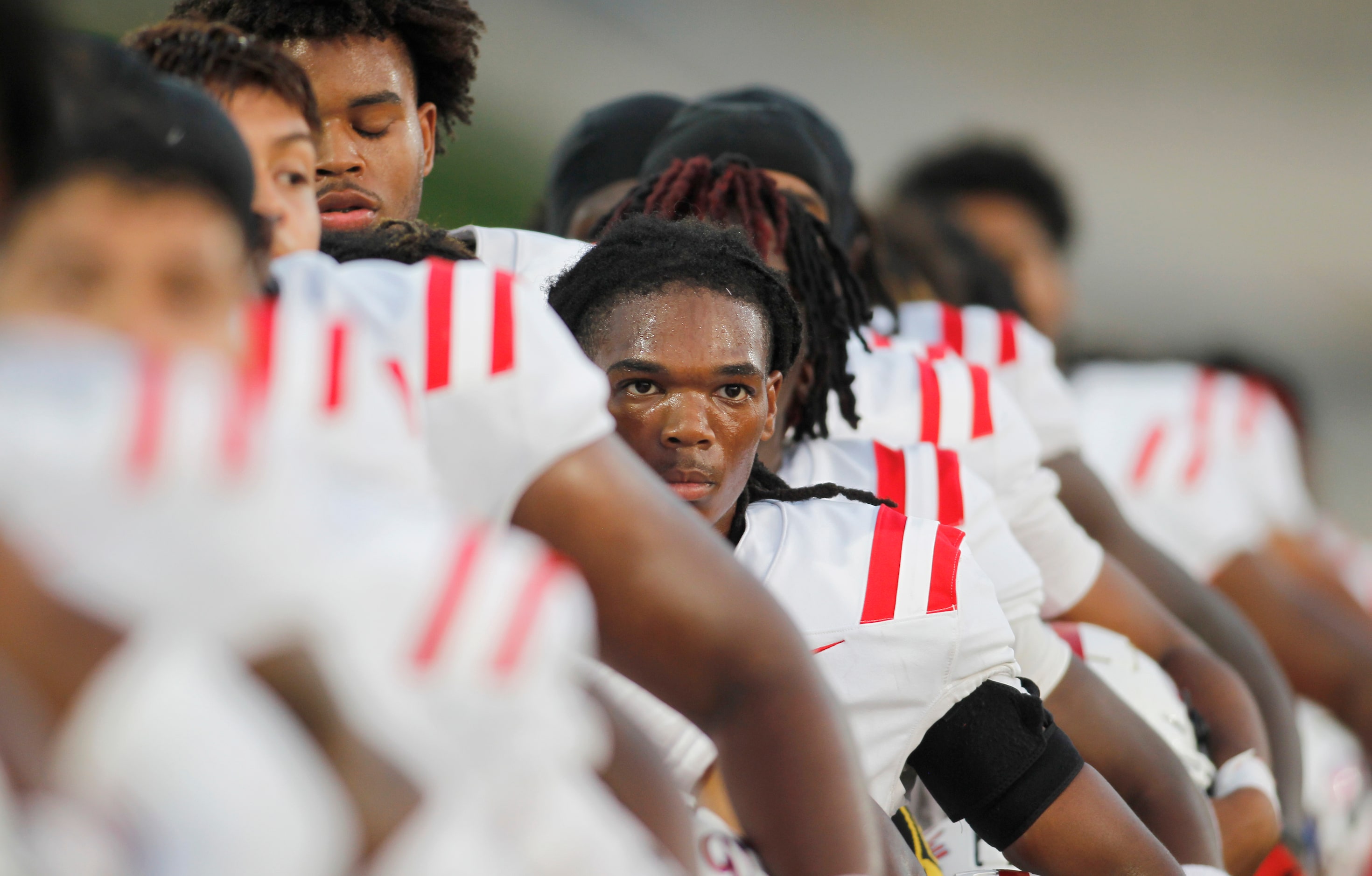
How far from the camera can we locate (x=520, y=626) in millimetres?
892

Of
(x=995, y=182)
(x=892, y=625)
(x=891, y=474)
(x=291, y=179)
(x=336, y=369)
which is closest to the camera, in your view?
(x=336, y=369)

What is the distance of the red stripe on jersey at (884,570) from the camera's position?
1.70m

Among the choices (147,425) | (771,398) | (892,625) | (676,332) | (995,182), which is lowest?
(995,182)

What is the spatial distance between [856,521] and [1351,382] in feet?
34.6

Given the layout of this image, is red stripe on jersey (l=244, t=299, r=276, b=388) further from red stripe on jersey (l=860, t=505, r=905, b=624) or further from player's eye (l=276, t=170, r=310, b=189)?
red stripe on jersey (l=860, t=505, r=905, b=624)

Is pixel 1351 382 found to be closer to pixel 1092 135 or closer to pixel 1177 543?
pixel 1092 135

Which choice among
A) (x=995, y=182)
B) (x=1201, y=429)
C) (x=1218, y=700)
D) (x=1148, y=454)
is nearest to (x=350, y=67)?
(x=1218, y=700)

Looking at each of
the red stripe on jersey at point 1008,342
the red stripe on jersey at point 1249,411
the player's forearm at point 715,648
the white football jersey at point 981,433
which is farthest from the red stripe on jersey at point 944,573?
the red stripe on jersey at point 1249,411

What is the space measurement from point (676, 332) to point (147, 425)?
3.53 ft

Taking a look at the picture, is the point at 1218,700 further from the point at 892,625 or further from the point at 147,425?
the point at 147,425

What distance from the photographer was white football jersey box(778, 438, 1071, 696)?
6.64ft

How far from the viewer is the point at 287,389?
954 millimetres

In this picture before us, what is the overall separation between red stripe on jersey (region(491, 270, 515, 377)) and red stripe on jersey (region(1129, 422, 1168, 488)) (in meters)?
3.08

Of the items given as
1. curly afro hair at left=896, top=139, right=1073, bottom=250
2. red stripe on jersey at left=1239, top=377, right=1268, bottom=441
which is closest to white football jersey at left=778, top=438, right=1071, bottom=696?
red stripe on jersey at left=1239, top=377, right=1268, bottom=441
